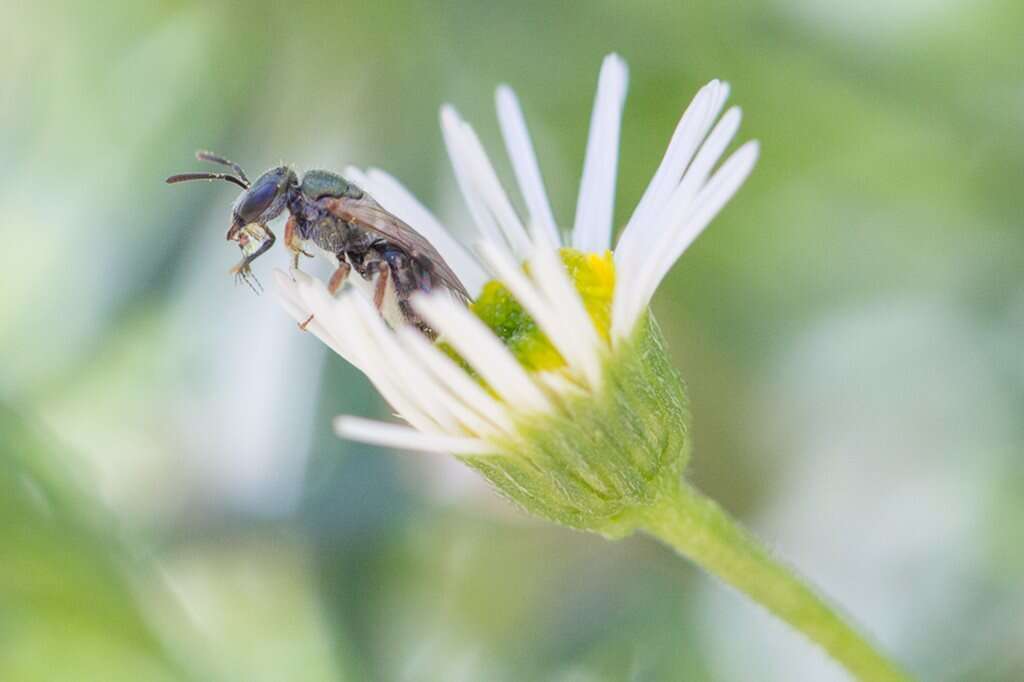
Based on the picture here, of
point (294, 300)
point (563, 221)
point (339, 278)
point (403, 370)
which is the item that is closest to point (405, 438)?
point (403, 370)

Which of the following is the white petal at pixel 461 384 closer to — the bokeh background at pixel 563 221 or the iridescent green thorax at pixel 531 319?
the iridescent green thorax at pixel 531 319

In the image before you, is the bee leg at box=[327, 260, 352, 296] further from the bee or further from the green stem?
the green stem

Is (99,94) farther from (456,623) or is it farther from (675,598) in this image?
(675,598)

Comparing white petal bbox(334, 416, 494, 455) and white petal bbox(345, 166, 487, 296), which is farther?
white petal bbox(345, 166, 487, 296)

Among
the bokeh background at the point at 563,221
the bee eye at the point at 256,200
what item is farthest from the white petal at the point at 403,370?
the bokeh background at the point at 563,221

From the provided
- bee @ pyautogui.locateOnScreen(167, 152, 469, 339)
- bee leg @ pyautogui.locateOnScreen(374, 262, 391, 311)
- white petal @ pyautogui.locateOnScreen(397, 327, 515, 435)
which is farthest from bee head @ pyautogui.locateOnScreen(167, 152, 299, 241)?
white petal @ pyautogui.locateOnScreen(397, 327, 515, 435)

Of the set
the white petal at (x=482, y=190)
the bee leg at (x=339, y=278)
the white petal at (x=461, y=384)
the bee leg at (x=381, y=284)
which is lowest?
the white petal at (x=461, y=384)
